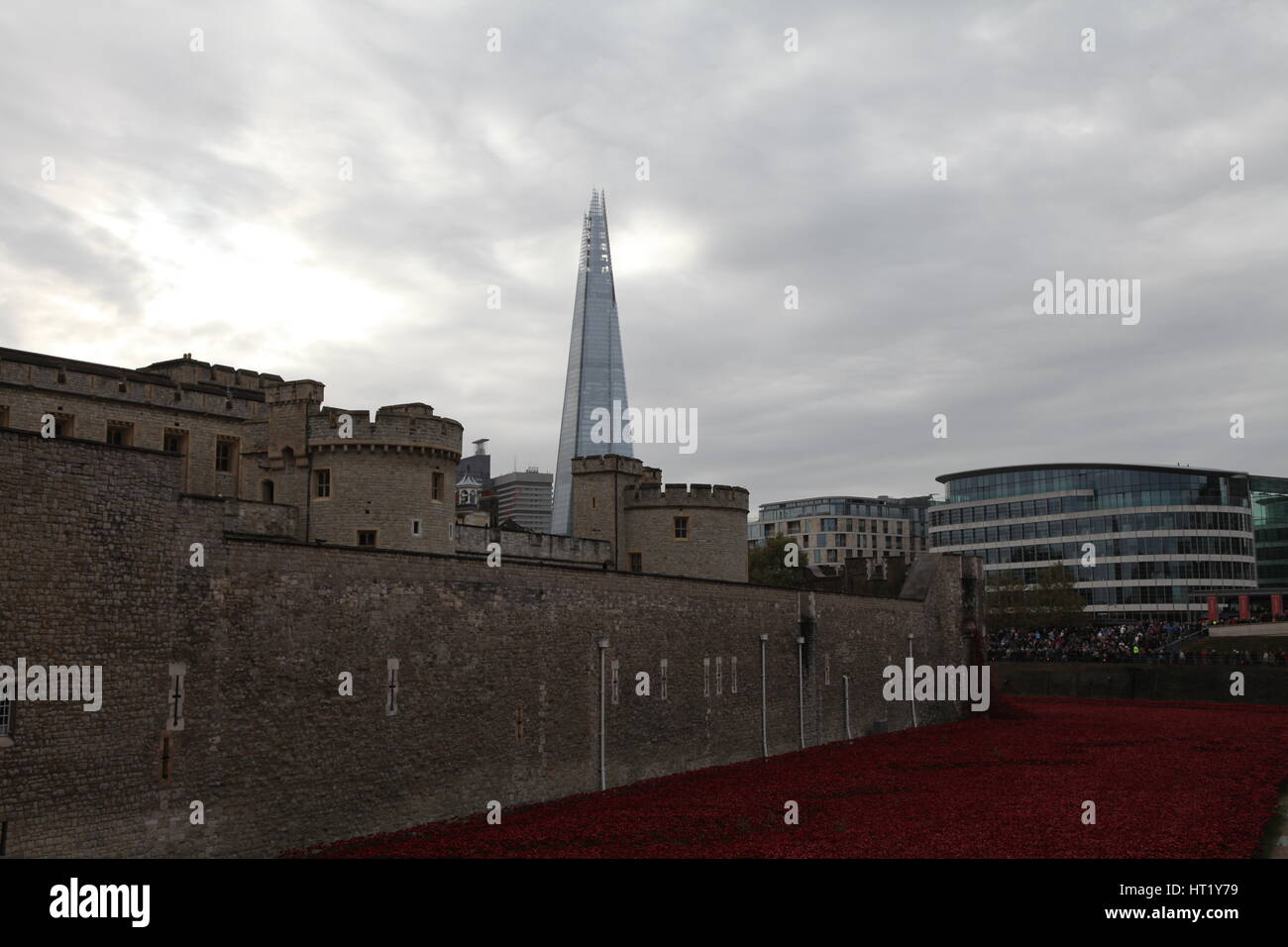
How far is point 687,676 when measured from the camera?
3781cm

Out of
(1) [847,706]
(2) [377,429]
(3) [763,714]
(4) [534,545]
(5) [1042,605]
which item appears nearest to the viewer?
(2) [377,429]

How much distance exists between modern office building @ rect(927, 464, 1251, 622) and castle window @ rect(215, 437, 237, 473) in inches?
3187

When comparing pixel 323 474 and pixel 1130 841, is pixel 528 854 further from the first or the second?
pixel 323 474

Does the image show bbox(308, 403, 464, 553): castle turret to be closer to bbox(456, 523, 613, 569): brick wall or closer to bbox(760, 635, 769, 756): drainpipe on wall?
bbox(456, 523, 613, 569): brick wall

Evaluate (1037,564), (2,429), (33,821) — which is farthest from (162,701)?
(1037,564)

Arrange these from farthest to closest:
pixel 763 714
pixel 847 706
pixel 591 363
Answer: pixel 591 363, pixel 847 706, pixel 763 714

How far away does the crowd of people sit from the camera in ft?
224

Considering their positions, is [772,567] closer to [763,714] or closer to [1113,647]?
[1113,647]

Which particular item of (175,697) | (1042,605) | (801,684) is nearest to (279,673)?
(175,697)

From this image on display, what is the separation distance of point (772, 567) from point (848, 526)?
71688mm

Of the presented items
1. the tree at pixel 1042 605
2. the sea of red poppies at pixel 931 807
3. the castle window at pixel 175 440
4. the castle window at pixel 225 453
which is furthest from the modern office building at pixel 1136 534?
the castle window at pixel 175 440

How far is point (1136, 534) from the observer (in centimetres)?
11650

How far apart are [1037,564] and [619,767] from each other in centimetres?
10179

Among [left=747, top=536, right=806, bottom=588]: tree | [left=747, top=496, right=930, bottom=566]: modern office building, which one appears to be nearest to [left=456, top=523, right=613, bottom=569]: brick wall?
[left=747, top=536, right=806, bottom=588]: tree
